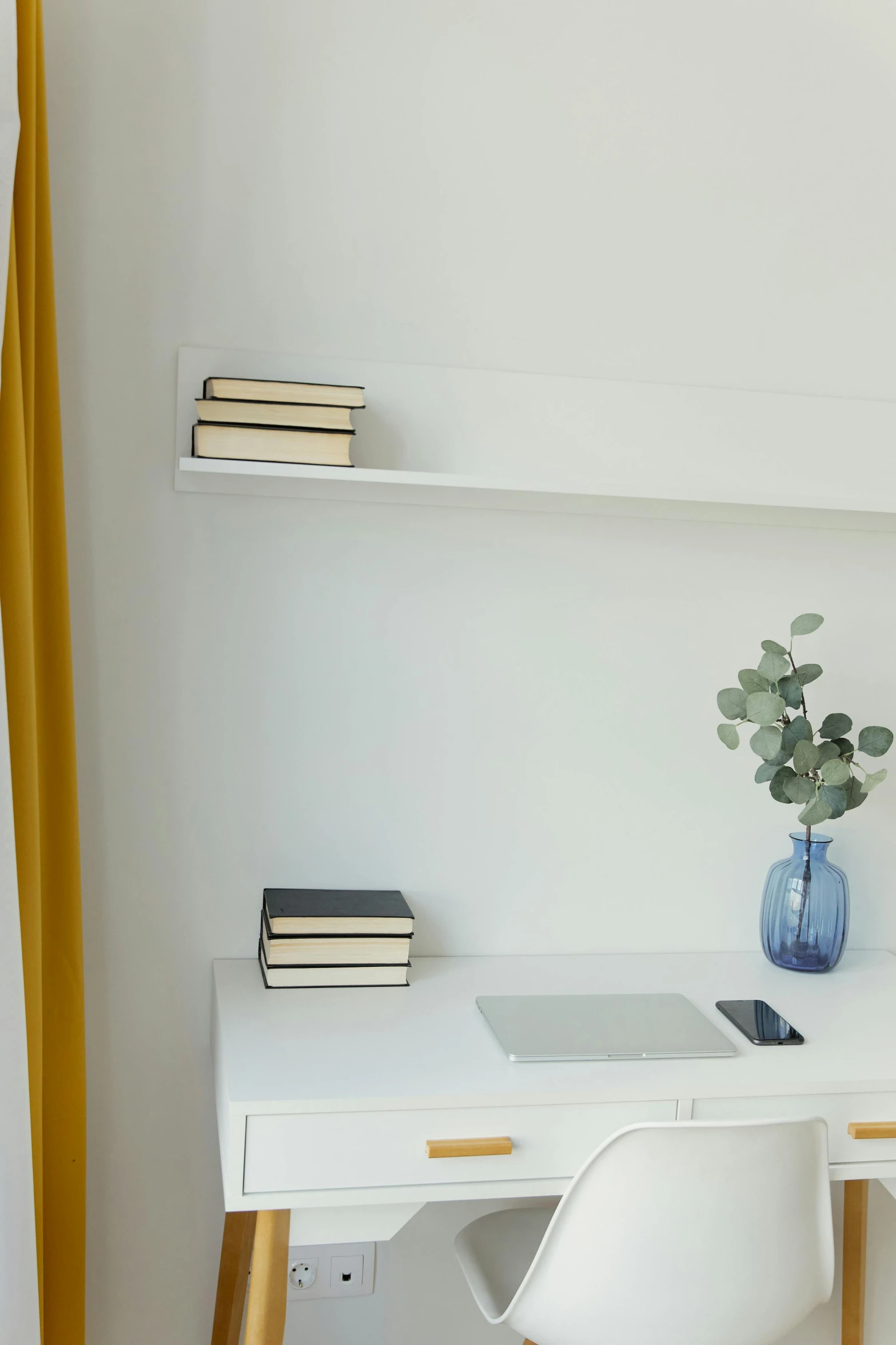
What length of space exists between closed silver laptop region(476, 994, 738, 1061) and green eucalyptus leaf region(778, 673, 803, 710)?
0.45 metres

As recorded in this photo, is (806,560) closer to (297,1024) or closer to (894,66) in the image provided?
(894,66)

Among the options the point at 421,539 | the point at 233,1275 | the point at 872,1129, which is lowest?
the point at 233,1275

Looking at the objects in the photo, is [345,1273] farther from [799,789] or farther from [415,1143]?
[799,789]

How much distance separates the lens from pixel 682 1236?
47.2 inches

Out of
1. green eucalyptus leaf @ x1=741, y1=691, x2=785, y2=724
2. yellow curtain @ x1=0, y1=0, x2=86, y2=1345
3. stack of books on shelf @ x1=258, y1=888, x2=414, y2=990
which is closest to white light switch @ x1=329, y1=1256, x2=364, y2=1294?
yellow curtain @ x1=0, y1=0, x2=86, y2=1345

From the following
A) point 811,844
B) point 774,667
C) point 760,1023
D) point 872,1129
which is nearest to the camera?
point 872,1129

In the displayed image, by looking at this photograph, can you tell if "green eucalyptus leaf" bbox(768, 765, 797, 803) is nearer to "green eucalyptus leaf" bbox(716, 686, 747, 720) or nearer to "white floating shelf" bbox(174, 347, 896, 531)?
"green eucalyptus leaf" bbox(716, 686, 747, 720)

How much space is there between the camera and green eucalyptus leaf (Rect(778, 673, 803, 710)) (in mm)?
1634

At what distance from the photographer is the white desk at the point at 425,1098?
1263mm

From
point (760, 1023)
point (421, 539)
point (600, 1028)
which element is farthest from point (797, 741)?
point (421, 539)

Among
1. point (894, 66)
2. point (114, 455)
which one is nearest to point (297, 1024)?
point (114, 455)

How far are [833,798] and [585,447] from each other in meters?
0.62

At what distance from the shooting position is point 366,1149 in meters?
1.28

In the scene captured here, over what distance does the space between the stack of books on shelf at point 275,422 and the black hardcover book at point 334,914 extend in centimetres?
60
